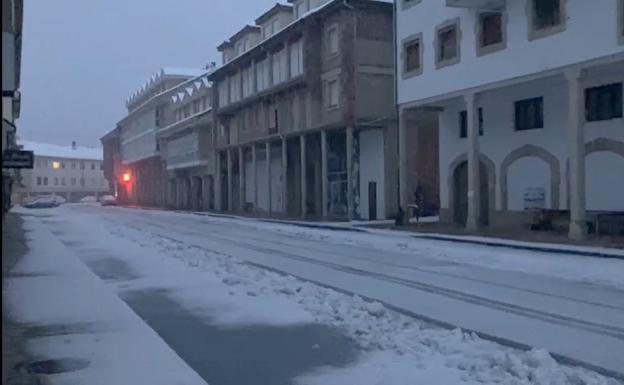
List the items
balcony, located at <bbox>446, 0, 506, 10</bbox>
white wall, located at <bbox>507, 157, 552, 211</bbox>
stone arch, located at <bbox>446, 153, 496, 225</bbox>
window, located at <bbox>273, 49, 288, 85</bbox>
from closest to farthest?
balcony, located at <bbox>446, 0, 506, 10</bbox> < white wall, located at <bbox>507, 157, 552, 211</bbox> < stone arch, located at <bbox>446, 153, 496, 225</bbox> < window, located at <bbox>273, 49, 288, 85</bbox>

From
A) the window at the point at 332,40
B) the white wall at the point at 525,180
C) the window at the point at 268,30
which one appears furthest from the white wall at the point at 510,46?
the window at the point at 268,30

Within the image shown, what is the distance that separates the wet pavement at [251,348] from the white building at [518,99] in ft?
51.0

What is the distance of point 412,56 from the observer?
105 feet

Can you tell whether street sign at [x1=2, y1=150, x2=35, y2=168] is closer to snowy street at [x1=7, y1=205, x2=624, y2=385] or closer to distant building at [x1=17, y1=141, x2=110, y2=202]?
snowy street at [x1=7, y1=205, x2=624, y2=385]

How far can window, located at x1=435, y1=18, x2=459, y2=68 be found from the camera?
28750 mm

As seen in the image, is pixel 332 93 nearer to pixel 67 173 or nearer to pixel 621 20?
pixel 621 20

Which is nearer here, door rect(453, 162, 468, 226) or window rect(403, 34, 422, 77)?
window rect(403, 34, 422, 77)

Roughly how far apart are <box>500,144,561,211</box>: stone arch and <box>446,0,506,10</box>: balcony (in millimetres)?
5239

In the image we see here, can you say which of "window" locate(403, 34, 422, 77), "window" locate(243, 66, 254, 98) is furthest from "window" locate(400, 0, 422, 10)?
"window" locate(243, 66, 254, 98)

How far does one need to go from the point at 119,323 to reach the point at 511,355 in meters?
4.94

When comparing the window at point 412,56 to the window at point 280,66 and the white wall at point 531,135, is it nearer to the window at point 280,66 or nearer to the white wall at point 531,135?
the white wall at point 531,135

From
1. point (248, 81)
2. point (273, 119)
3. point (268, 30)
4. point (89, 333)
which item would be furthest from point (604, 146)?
point (248, 81)

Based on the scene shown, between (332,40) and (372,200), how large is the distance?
883cm

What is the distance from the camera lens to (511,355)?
705 cm
